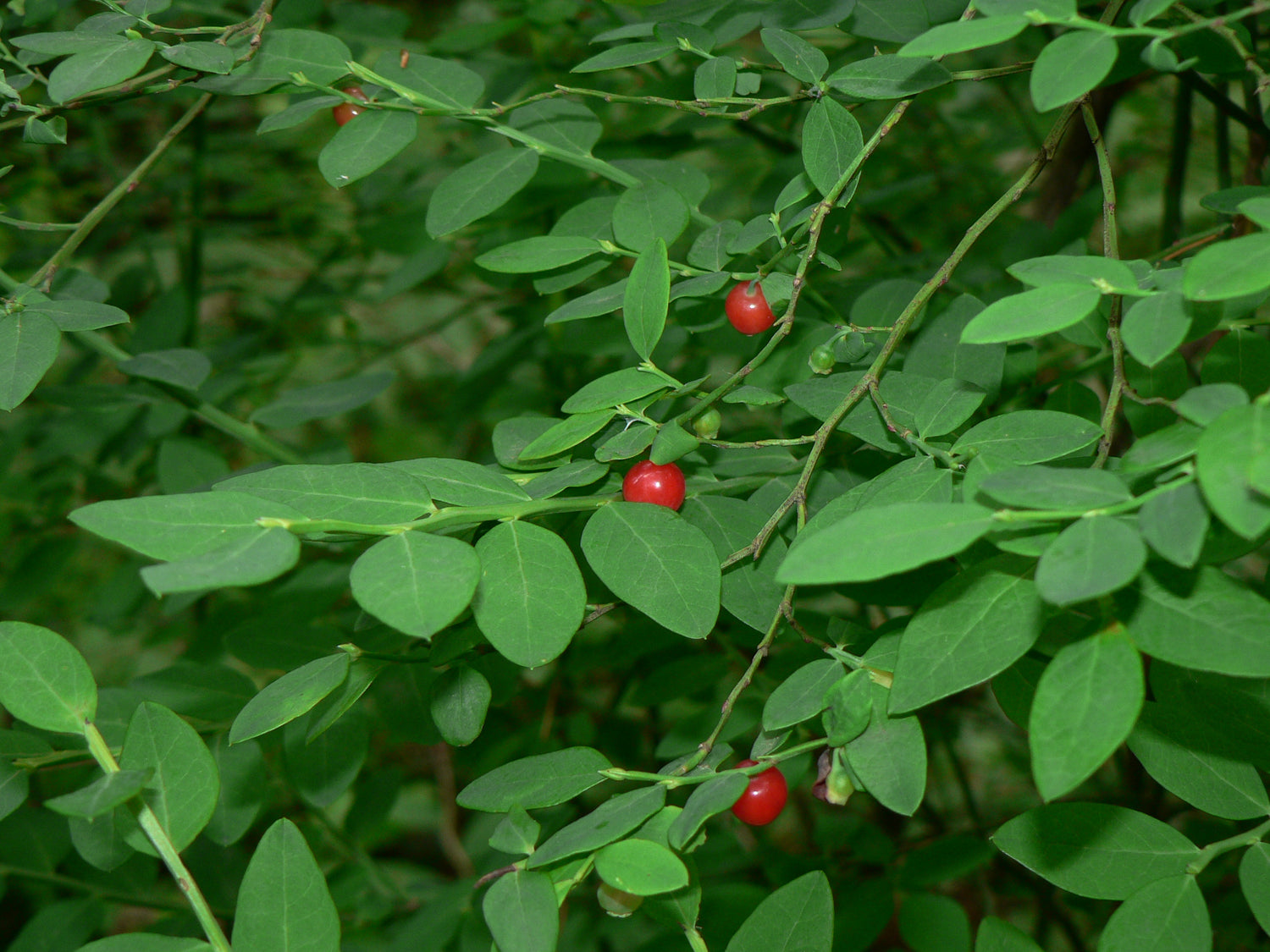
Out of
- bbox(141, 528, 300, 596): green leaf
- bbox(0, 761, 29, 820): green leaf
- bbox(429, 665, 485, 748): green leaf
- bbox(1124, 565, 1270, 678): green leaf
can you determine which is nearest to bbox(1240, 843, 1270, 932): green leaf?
bbox(1124, 565, 1270, 678): green leaf

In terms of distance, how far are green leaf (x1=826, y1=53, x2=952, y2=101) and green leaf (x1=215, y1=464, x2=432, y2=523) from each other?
52cm

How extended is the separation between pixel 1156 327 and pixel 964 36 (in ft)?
0.72

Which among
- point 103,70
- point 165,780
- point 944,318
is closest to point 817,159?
point 944,318

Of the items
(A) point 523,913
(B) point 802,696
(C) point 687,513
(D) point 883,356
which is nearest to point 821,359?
(D) point 883,356

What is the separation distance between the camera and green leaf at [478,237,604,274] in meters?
1.03

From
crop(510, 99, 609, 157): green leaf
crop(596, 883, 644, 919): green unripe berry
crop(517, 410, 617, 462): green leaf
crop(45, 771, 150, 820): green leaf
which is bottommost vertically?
crop(596, 883, 644, 919): green unripe berry

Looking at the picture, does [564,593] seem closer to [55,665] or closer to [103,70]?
[55,665]

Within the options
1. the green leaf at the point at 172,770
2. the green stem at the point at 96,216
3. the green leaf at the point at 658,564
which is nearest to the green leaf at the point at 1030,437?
the green leaf at the point at 658,564

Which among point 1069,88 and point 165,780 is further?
point 165,780

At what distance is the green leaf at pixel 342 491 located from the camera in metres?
0.72

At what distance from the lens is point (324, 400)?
150 centimetres

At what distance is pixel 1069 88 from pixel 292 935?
804 millimetres

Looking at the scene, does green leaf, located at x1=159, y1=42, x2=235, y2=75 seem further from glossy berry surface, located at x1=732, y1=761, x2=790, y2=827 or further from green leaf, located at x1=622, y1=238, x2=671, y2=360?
glossy berry surface, located at x1=732, y1=761, x2=790, y2=827

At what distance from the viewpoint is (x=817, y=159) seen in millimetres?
892
